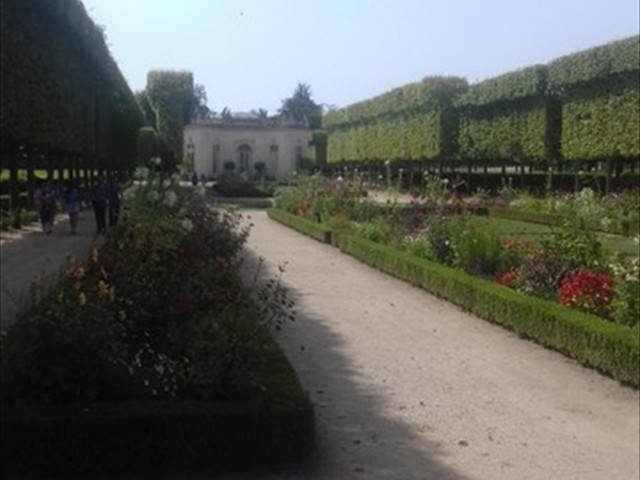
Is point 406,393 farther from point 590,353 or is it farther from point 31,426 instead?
point 31,426

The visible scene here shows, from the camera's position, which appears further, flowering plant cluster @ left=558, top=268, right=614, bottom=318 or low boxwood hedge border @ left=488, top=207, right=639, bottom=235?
low boxwood hedge border @ left=488, top=207, right=639, bottom=235

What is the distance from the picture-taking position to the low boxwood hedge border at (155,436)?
533 centimetres

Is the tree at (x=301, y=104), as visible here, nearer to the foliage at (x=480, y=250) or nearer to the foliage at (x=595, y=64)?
the foliage at (x=595, y=64)

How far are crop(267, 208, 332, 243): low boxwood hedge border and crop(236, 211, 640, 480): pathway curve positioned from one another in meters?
10.5

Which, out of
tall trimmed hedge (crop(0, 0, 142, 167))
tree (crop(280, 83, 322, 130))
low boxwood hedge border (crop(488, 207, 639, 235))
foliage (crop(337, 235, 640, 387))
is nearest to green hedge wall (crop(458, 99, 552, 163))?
low boxwood hedge border (crop(488, 207, 639, 235))

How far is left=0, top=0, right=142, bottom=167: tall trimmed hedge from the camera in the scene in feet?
64.7

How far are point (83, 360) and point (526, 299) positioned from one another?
19.3 feet

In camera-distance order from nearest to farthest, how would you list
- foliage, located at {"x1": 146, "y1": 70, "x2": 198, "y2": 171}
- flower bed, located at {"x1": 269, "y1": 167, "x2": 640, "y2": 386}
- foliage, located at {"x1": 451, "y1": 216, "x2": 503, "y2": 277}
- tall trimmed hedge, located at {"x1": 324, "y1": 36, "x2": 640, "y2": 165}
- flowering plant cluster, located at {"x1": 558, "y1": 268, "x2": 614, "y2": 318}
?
flower bed, located at {"x1": 269, "y1": 167, "x2": 640, "y2": 386}, flowering plant cluster, located at {"x1": 558, "y1": 268, "x2": 614, "y2": 318}, foliage, located at {"x1": 451, "y1": 216, "x2": 503, "y2": 277}, tall trimmed hedge, located at {"x1": 324, "y1": 36, "x2": 640, "y2": 165}, foliage, located at {"x1": 146, "y1": 70, "x2": 198, "y2": 171}

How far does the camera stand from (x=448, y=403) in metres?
7.45

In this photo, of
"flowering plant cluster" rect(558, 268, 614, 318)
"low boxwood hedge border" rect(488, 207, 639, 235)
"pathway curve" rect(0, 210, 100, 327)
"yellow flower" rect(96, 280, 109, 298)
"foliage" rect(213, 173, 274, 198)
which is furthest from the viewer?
"foliage" rect(213, 173, 274, 198)

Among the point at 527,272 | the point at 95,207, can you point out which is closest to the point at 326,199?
the point at 95,207

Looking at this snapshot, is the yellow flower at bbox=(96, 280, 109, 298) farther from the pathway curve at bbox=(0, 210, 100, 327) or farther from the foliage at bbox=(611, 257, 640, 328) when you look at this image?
the foliage at bbox=(611, 257, 640, 328)

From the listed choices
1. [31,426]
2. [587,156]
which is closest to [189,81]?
[587,156]

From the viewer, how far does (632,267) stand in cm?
926
